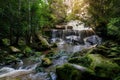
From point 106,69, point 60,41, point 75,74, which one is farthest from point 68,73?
point 60,41

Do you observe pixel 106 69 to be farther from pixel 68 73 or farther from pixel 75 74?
pixel 68 73

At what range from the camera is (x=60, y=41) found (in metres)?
26.5

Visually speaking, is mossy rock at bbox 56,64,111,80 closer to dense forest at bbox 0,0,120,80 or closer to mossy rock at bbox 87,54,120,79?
dense forest at bbox 0,0,120,80

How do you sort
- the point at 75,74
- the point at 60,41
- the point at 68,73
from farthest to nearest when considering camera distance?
the point at 60,41
the point at 68,73
the point at 75,74

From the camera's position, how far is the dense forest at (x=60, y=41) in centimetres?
908

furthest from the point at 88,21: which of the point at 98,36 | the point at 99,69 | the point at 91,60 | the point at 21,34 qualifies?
the point at 99,69

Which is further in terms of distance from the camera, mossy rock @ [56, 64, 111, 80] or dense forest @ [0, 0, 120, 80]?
dense forest @ [0, 0, 120, 80]

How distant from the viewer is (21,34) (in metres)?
19.6

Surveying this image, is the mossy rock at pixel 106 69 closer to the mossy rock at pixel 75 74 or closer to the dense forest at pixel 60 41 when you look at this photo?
the dense forest at pixel 60 41

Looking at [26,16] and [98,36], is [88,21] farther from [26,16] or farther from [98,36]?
[26,16]

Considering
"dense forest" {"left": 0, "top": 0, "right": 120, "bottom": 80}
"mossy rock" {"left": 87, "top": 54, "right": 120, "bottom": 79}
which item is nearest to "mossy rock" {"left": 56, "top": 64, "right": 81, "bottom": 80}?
"dense forest" {"left": 0, "top": 0, "right": 120, "bottom": 80}

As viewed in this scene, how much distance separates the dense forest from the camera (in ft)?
29.8

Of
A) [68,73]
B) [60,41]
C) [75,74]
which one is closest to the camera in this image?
[75,74]

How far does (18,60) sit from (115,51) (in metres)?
6.93
